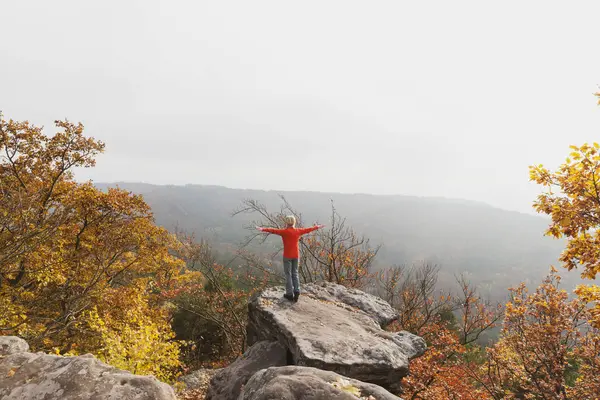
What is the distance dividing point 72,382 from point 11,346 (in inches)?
107

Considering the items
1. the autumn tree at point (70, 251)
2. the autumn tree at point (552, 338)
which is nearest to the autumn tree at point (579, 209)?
the autumn tree at point (552, 338)

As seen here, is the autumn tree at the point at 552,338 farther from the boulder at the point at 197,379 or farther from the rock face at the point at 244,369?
the boulder at the point at 197,379

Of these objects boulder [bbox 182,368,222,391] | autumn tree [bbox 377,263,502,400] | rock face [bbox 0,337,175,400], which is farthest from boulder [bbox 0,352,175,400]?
boulder [bbox 182,368,222,391]

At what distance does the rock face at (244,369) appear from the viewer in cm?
1068

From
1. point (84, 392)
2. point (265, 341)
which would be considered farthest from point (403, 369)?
point (84, 392)

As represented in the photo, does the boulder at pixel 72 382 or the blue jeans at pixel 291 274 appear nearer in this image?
the boulder at pixel 72 382

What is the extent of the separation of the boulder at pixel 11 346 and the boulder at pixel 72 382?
629 millimetres

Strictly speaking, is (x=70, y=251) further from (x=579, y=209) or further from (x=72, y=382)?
(x=579, y=209)

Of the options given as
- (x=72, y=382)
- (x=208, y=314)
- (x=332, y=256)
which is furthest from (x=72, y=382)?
(x=208, y=314)

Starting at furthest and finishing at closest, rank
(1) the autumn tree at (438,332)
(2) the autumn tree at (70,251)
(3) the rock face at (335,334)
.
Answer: (1) the autumn tree at (438,332)
(2) the autumn tree at (70,251)
(3) the rock face at (335,334)

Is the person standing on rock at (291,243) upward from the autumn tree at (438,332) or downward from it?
upward

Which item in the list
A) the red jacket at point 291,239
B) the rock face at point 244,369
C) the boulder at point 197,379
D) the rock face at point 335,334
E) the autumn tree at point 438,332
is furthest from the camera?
the boulder at point 197,379

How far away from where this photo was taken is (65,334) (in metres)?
15.9

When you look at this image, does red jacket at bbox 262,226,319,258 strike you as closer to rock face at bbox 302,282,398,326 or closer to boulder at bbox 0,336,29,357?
rock face at bbox 302,282,398,326
